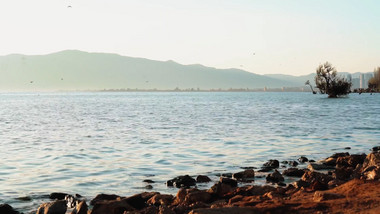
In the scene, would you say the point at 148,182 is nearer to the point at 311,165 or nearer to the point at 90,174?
the point at 90,174

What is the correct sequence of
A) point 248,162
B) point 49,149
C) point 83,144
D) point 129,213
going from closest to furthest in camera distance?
point 129,213
point 248,162
point 49,149
point 83,144

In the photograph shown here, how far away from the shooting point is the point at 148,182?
17984mm

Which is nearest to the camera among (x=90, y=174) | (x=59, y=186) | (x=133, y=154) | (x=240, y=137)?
(x=59, y=186)

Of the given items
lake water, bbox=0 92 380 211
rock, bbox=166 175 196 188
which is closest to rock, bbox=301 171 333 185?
rock, bbox=166 175 196 188

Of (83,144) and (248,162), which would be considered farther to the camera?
(83,144)

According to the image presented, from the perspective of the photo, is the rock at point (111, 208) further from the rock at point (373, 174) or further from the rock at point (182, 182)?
the rock at point (373, 174)

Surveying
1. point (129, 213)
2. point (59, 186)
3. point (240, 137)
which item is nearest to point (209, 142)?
point (240, 137)

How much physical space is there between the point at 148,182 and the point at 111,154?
8.59 metres

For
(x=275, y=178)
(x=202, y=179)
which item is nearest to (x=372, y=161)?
(x=275, y=178)

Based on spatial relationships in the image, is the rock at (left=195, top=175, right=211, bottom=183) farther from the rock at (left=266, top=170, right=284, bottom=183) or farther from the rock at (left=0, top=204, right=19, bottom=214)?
the rock at (left=0, top=204, right=19, bottom=214)

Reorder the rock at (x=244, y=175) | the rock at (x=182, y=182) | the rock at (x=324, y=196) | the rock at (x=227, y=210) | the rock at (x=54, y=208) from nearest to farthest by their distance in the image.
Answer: the rock at (x=227, y=210)
the rock at (x=324, y=196)
the rock at (x=54, y=208)
the rock at (x=182, y=182)
the rock at (x=244, y=175)

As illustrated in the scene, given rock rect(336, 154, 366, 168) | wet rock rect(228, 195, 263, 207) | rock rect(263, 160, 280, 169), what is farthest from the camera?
rock rect(263, 160, 280, 169)

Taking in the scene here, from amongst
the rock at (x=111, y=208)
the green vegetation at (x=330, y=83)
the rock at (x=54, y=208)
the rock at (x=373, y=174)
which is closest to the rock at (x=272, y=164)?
the rock at (x=373, y=174)

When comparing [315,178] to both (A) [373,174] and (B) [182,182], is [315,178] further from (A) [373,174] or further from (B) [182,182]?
(B) [182,182]
